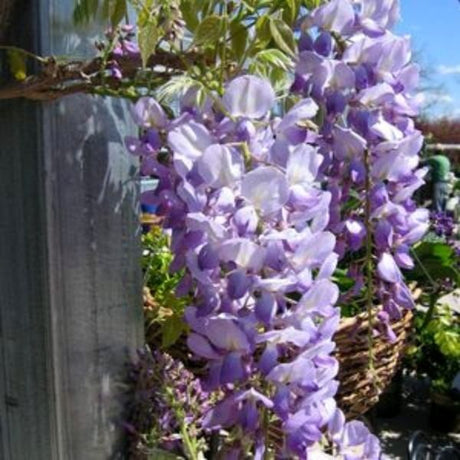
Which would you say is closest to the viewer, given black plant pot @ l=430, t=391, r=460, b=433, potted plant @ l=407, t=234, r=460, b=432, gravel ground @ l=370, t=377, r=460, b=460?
potted plant @ l=407, t=234, r=460, b=432

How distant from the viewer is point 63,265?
83 centimetres

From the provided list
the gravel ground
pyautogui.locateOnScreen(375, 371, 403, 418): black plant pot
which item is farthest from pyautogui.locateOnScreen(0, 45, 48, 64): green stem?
pyautogui.locateOnScreen(375, 371, 403, 418): black plant pot

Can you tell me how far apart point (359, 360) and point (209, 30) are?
1.82ft

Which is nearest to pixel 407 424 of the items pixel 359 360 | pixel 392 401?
pixel 392 401

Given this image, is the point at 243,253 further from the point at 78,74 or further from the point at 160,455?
the point at 160,455

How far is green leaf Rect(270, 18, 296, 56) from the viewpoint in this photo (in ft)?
2.10

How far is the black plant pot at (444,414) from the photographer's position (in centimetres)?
286

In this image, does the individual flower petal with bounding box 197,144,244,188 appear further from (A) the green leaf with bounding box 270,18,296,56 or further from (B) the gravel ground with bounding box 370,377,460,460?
(B) the gravel ground with bounding box 370,377,460,460

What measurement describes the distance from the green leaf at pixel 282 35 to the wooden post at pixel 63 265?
0.93ft

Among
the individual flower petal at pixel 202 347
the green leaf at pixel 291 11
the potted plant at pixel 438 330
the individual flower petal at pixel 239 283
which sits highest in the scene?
the green leaf at pixel 291 11

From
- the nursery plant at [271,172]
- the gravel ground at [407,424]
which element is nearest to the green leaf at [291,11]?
the nursery plant at [271,172]

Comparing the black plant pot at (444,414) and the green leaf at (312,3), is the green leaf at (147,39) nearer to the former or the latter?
the green leaf at (312,3)

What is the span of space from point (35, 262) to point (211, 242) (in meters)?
0.34

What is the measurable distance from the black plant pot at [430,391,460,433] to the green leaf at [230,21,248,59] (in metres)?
2.52
